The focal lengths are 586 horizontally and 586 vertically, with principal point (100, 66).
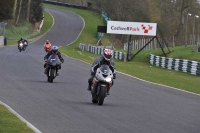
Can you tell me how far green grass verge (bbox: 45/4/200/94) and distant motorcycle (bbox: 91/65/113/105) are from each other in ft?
27.5

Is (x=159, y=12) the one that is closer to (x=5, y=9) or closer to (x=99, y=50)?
(x=99, y=50)

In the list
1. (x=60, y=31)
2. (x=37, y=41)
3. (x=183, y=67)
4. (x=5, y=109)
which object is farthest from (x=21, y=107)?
(x=60, y=31)

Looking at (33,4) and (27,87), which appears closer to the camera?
(27,87)

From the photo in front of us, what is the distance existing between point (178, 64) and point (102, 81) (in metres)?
23.8

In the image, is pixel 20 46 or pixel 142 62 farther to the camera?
pixel 20 46

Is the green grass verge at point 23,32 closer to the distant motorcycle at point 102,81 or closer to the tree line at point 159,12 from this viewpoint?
the tree line at point 159,12

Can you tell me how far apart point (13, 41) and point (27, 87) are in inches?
2143

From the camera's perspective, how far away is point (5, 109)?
12.1 metres

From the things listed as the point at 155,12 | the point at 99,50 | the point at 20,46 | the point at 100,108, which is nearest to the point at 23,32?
the point at 155,12

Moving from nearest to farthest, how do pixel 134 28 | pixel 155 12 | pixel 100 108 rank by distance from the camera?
pixel 100 108 < pixel 134 28 < pixel 155 12

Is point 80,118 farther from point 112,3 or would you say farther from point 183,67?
point 112,3

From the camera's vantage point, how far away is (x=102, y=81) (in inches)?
596

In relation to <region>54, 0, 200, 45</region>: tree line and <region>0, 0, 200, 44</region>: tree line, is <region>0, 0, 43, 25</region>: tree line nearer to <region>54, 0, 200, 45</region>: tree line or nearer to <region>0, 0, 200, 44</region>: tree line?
<region>0, 0, 200, 44</region>: tree line

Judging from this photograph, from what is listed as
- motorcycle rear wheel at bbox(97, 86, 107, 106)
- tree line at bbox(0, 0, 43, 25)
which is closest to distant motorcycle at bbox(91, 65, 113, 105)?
motorcycle rear wheel at bbox(97, 86, 107, 106)
